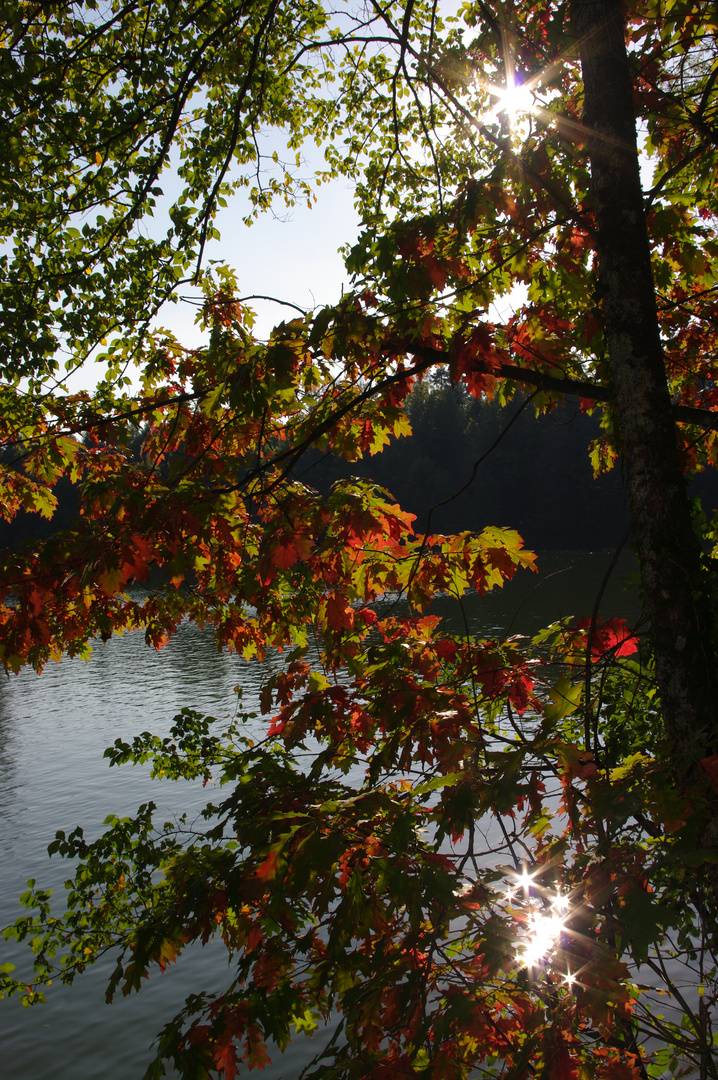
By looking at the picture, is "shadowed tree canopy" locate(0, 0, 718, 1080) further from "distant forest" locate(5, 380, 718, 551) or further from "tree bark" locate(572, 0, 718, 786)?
"distant forest" locate(5, 380, 718, 551)

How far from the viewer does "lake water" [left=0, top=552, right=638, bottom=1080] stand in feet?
20.9

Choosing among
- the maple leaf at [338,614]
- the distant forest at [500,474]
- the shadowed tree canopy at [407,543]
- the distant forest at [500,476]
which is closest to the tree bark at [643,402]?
the shadowed tree canopy at [407,543]

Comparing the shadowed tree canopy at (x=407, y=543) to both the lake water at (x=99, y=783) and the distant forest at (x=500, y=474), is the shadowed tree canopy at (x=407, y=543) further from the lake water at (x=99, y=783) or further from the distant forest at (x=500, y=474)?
the distant forest at (x=500, y=474)

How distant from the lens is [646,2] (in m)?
3.45

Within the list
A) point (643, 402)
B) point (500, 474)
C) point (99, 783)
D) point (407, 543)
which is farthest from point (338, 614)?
point (500, 474)

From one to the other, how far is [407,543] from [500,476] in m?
58.6

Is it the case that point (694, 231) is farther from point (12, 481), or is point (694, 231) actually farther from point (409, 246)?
point (12, 481)

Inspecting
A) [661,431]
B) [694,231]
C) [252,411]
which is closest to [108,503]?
[252,411]

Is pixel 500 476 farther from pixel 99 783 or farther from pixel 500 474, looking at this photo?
pixel 99 783

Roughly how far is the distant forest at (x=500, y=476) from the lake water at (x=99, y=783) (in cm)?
2825

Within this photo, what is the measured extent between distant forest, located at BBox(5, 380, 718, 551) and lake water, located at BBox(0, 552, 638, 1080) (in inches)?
1112

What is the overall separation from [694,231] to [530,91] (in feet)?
3.52

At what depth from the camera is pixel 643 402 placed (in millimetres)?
2318

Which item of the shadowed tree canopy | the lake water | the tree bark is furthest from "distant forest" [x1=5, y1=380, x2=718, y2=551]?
the tree bark
